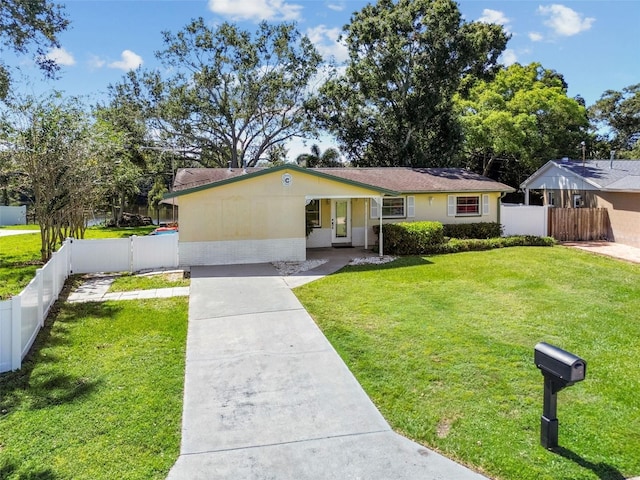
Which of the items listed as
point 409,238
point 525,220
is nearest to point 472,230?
point 525,220

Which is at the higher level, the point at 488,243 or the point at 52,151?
the point at 52,151

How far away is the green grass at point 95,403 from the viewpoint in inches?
169

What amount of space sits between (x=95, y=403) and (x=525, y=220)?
19.3 meters

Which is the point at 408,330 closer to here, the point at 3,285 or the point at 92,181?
the point at 3,285

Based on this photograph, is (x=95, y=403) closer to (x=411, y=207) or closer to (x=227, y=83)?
(x=411, y=207)

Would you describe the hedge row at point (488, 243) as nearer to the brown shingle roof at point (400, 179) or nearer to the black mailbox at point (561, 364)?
the brown shingle roof at point (400, 179)

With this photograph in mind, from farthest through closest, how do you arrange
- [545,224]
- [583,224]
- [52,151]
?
[545,224] < [583,224] < [52,151]

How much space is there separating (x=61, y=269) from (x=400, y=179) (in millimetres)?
13879

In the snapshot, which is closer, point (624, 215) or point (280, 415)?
point (280, 415)

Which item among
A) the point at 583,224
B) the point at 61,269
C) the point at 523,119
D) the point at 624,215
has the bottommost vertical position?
the point at 61,269

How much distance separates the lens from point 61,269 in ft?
37.6

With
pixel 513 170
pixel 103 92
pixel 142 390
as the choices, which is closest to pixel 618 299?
pixel 142 390

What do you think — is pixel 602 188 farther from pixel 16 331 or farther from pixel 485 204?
pixel 16 331

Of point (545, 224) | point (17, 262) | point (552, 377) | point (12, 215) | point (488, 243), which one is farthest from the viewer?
point (12, 215)
